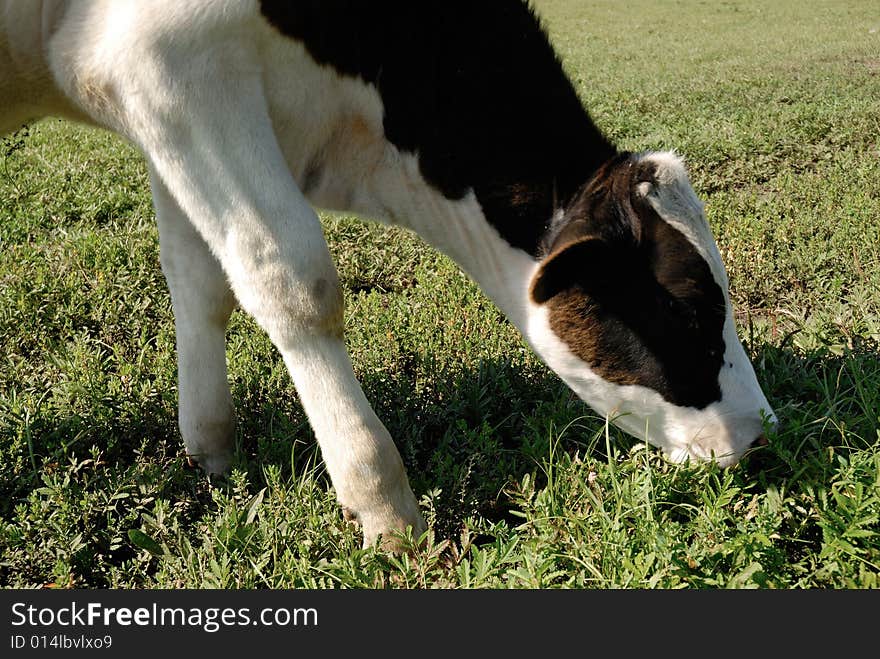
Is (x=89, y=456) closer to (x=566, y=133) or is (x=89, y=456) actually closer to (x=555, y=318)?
(x=555, y=318)

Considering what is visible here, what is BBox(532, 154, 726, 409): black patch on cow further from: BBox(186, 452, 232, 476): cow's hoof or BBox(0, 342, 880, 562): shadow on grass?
BBox(186, 452, 232, 476): cow's hoof

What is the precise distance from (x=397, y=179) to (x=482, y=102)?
14.0 inches

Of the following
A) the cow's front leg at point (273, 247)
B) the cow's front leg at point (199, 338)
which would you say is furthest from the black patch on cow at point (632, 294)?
the cow's front leg at point (199, 338)

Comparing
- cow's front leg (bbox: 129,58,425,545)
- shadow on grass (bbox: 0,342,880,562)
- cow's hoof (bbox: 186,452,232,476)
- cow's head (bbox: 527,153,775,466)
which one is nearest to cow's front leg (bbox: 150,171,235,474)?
cow's hoof (bbox: 186,452,232,476)

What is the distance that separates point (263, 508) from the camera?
107 inches

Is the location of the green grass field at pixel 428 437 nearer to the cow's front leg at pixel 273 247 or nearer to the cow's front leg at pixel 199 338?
the cow's front leg at pixel 199 338

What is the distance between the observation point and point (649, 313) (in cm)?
259

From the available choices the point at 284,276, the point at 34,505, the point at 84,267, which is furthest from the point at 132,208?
the point at 284,276

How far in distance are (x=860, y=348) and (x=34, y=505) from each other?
3147 millimetres

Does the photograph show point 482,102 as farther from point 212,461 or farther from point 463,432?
point 212,461

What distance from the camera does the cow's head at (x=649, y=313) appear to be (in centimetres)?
254

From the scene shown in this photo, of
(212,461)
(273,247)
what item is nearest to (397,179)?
(273,247)

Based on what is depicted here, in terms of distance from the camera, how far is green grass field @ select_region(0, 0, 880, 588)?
2.44 metres

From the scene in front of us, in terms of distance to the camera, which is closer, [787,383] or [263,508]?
[263,508]
